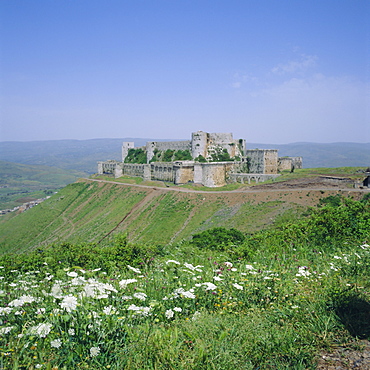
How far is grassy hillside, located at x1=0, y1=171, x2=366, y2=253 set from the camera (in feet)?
113

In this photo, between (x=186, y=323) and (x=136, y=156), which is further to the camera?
(x=136, y=156)

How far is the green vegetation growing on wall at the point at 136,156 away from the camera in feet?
232

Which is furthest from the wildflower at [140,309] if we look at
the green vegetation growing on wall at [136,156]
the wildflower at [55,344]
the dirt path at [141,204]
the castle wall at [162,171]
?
the green vegetation growing on wall at [136,156]

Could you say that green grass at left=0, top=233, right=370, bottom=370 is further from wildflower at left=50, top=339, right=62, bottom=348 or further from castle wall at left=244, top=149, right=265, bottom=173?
castle wall at left=244, top=149, right=265, bottom=173

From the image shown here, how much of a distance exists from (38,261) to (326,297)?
10.1 meters

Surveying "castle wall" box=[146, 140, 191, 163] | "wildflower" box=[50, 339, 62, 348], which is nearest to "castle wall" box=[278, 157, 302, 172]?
"castle wall" box=[146, 140, 191, 163]

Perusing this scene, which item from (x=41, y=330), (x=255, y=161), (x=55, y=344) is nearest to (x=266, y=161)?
(x=255, y=161)

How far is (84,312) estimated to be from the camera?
4.93m

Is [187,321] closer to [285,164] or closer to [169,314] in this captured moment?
[169,314]

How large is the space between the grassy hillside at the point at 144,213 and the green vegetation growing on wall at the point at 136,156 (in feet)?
36.7

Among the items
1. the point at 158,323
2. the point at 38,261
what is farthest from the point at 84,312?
the point at 38,261

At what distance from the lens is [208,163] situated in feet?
169

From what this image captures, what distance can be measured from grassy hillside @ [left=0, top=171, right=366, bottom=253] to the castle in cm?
546

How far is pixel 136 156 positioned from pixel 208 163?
27.0 metres
